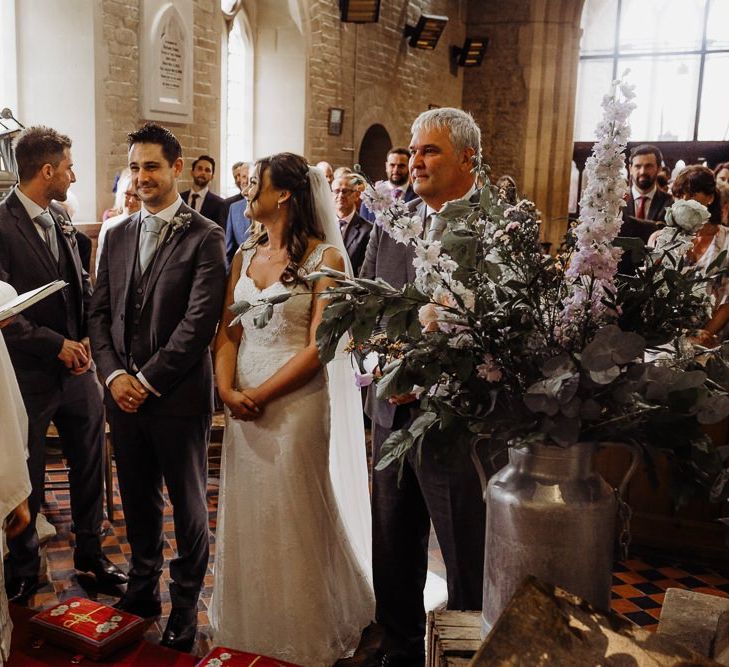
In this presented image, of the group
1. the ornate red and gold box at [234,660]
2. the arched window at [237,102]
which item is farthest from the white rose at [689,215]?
the arched window at [237,102]

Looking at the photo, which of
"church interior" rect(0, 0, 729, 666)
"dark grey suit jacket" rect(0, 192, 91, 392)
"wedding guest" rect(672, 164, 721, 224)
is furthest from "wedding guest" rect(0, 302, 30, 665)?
"wedding guest" rect(672, 164, 721, 224)

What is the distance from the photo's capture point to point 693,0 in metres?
15.4

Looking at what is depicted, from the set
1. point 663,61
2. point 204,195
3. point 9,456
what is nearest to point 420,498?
point 9,456

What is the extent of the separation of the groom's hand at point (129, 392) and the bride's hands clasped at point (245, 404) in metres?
0.32

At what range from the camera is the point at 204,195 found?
295 inches

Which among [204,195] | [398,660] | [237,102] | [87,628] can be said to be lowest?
[398,660]

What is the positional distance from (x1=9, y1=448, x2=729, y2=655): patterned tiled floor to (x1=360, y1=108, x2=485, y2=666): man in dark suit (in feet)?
2.45

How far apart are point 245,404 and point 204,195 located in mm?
4973

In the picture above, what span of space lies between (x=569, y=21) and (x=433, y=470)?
14.2 metres

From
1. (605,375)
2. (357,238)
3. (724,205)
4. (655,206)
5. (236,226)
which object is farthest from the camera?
(236,226)

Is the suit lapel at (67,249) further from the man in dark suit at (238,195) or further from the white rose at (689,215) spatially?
the man in dark suit at (238,195)

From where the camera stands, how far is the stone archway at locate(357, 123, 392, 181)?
12609 millimetres

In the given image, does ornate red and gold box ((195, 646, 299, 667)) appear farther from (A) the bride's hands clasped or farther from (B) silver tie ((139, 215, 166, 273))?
(B) silver tie ((139, 215, 166, 273))

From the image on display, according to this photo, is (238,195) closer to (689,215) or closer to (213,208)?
(213,208)
